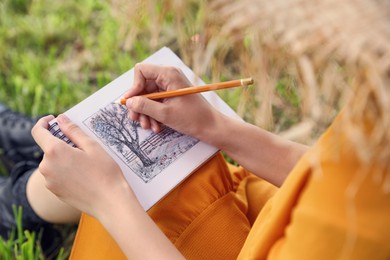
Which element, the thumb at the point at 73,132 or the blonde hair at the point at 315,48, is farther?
the thumb at the point at 73,132

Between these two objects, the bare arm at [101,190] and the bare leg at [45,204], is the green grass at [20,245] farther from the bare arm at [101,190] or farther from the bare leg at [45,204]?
the bare arm at [101,190]

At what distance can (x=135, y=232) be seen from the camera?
91 cm

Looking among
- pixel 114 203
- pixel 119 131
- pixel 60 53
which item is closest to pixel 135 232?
pixel 114 203

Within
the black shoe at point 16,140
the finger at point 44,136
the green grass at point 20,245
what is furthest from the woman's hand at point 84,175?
the black shoe at point 16,140

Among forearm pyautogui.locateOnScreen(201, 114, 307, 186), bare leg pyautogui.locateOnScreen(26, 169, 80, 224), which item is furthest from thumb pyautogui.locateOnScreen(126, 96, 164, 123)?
bare leg pyautogui.locateOnScreen(26, 169, 80, 224)

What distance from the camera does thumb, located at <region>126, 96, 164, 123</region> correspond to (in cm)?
107

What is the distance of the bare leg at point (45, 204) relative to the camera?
1.29 meters

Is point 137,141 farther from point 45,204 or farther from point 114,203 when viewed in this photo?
point 45,204

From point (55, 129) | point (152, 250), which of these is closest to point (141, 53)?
point (55, 129)

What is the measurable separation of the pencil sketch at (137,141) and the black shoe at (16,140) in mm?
→ 508

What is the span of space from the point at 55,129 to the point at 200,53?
449 mm

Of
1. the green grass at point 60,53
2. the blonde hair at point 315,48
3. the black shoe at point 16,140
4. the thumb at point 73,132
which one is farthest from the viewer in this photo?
the green grass at point 60,53

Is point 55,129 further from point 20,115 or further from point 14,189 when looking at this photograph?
point 20,115

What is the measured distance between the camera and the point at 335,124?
70cm
